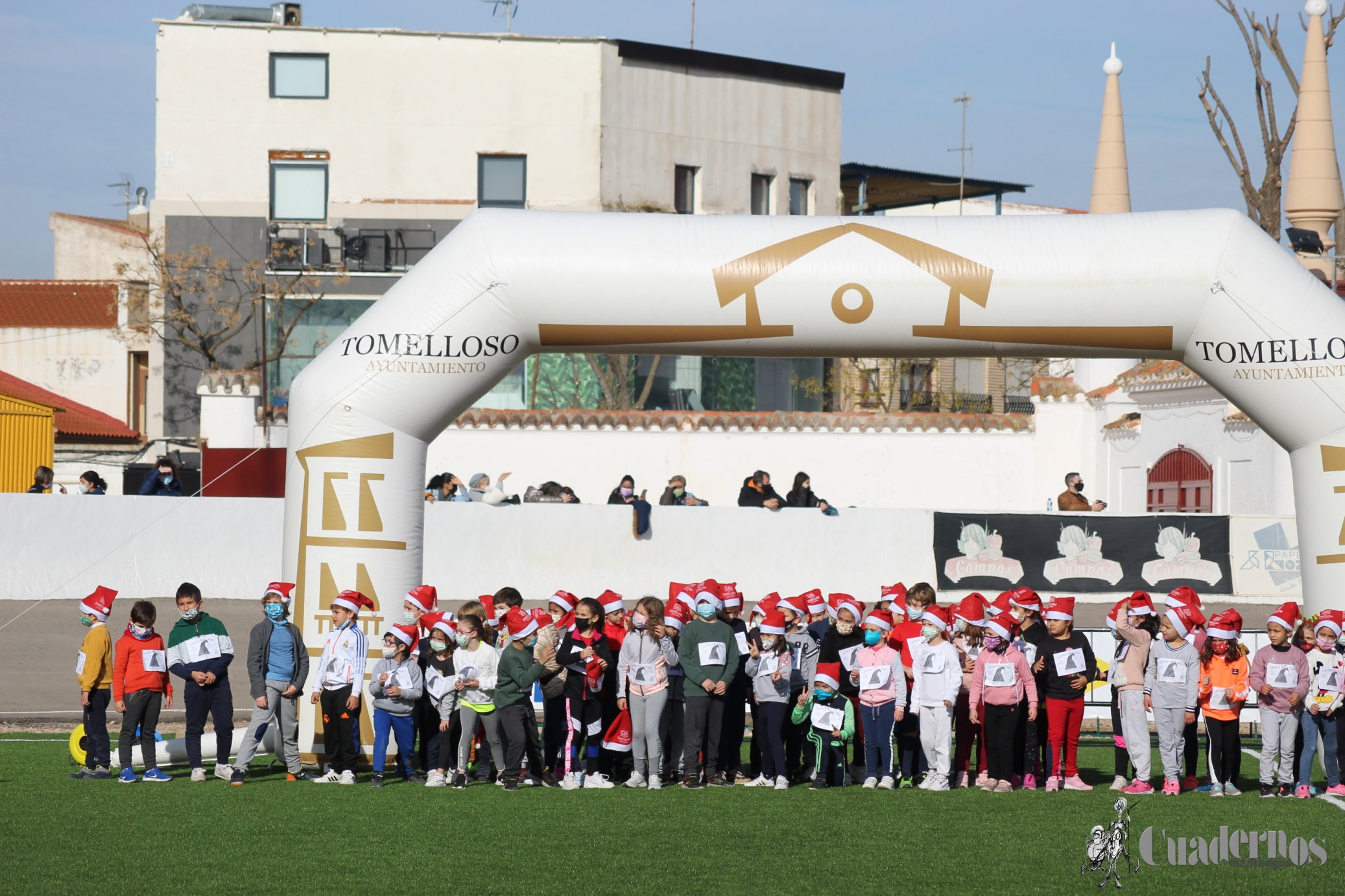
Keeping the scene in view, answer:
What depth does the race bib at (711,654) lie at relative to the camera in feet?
39.9

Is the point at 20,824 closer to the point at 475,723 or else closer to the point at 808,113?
the point at 475,723

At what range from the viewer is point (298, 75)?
35.5 m

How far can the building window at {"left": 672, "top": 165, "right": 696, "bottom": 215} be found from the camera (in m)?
36.3

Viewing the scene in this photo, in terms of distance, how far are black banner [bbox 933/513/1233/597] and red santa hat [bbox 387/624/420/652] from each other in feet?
39.3

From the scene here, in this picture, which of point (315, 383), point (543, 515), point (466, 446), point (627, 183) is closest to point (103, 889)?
point (315, 383)

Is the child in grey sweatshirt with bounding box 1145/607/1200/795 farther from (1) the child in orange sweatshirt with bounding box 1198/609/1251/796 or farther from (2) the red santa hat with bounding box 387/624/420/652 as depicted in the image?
(2) the red santa hat with bounding box 387/624/420/652

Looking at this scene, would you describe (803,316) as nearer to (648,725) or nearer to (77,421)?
(648,725)

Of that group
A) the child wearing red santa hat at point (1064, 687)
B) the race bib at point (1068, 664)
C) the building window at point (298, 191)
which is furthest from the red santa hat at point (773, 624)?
the building window at point (298, 191)

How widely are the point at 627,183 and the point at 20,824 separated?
27271 mm

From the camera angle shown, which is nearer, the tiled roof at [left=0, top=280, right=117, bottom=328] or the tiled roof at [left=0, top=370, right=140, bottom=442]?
the tiled roof at [left=0, top=370, right=140, bottom=442]

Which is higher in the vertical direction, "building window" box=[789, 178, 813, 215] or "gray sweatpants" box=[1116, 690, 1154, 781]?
"building window" box=[789, 178, 813, 215]

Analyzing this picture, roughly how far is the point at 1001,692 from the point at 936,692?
0.49 metres

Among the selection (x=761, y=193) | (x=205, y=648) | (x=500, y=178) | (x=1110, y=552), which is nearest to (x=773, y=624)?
(x=205, y=648)

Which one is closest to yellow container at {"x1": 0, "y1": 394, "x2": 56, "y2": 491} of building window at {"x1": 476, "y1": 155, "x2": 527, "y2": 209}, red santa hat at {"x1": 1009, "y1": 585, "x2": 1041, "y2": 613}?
building window at {"x1": 476, "y1": 155, "x2": 527, "y2": 209}
